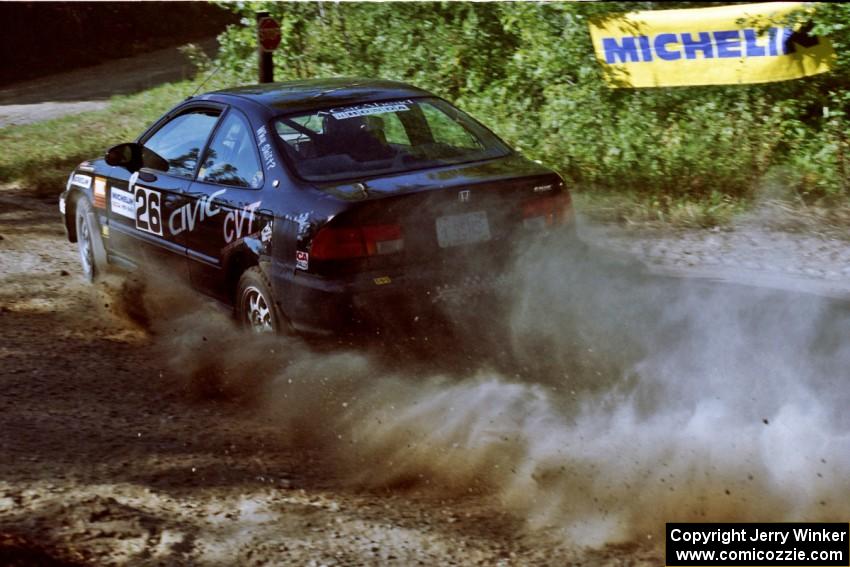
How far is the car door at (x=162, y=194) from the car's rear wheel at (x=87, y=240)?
0.52 m

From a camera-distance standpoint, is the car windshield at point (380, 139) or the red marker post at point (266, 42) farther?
the red marker post at point (266, 42)

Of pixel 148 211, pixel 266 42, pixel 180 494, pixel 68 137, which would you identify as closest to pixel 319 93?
pixel 148 211

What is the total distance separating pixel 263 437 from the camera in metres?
5.38

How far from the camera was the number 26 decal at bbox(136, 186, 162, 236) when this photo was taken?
7.13m

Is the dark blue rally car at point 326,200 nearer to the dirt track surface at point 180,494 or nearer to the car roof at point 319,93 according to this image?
the car roof at point 319,93

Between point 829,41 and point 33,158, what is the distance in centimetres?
974

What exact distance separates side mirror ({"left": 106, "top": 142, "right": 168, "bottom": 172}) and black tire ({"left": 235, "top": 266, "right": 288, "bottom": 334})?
55.9 inches

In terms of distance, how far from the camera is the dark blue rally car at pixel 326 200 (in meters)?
5.62

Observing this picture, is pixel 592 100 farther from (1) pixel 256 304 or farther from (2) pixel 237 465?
(2) pixel 237 465

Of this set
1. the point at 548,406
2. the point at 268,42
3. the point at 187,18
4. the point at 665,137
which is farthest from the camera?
the point at 187,18

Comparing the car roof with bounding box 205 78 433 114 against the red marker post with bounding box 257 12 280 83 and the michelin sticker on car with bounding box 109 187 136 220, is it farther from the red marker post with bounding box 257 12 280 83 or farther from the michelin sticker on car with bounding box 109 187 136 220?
the red marker post with bounding box 257 12 280 83

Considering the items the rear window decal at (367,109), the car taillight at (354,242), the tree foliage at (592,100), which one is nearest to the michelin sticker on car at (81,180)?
the rear window decal at (367,109)

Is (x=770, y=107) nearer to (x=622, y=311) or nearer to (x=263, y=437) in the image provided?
(x=622, y=311)

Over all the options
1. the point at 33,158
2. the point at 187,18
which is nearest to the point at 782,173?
the point at 33,158
